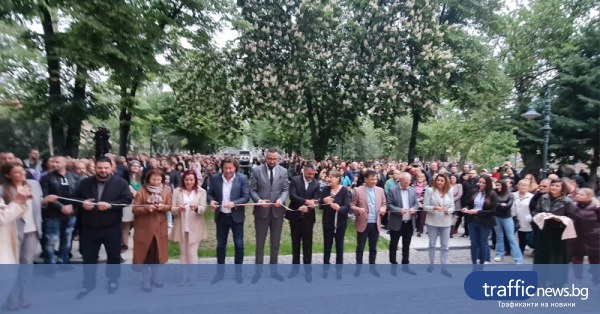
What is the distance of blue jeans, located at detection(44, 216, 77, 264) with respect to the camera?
258 inches

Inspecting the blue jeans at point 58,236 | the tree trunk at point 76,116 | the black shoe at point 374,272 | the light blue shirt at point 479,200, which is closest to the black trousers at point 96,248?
the blue jeans at point 58,236

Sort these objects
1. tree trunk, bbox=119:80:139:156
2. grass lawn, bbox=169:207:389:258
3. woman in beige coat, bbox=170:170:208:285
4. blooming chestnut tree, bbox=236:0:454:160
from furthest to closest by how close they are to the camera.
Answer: blooming chestnut tree, bbox=236:0:454:160 → tree trunk, bbox=119:80:139:156 → grass lawn, bbox=169:207:389:258 → woman in beige coat, bbox=170:170:208:285

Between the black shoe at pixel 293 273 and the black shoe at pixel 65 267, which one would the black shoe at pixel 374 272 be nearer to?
the black shoe at pixel 293 273

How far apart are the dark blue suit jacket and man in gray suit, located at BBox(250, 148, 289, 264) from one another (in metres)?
0.15

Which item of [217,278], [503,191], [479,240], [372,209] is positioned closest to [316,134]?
[503,191]

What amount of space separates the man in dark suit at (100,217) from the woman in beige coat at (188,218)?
78cm

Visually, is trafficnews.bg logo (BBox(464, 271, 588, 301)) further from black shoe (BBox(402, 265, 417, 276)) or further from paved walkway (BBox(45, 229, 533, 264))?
paved walkway (BBox(45, 229, 533, 264))

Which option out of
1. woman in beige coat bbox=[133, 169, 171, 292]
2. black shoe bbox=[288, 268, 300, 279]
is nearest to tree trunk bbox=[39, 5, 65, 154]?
woman in beige coat bbox=[133, 169, 171, 292]

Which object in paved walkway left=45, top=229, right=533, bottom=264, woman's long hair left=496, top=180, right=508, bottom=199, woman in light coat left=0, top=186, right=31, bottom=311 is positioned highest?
woman's long hair left=496, top=180, right=508, bottom=199

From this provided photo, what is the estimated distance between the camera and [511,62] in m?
24.9

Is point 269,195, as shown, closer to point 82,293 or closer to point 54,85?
point 82,293

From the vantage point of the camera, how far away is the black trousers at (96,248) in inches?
227

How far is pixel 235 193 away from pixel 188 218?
84 cm

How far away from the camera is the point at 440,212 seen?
24.2 ft
